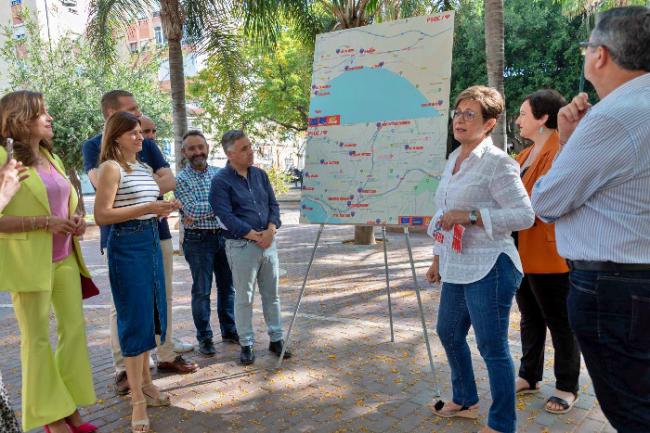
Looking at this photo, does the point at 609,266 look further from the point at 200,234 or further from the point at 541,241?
the point at 200,234

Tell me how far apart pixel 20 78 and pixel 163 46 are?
563 centimetres

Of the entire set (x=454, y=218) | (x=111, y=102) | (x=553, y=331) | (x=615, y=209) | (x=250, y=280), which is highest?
(x=111, y=102)

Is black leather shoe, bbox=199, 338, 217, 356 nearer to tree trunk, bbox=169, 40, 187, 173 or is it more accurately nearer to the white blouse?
the white blouse

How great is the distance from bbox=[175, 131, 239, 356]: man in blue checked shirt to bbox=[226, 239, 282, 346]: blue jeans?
0.32 metres

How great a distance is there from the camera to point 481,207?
282 centimetres

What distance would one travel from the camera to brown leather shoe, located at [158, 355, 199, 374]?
165 inches

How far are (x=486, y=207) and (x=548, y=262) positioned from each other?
31.5 inches

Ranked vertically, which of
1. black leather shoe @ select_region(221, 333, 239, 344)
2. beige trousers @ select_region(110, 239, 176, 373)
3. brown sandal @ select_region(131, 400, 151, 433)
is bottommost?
black leather shoe @ select_region(221, 333, 239, 344)

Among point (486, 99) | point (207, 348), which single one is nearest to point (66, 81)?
point (207, 348)

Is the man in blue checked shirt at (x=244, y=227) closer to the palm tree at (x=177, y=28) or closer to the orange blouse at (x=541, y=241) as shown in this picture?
the orange blouse at (x=541, y=241)

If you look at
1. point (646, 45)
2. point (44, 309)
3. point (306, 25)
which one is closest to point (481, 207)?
point (646, 45)

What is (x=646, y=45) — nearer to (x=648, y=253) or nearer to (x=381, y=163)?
(x=648, y=253)

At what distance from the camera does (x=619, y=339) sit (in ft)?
6.17

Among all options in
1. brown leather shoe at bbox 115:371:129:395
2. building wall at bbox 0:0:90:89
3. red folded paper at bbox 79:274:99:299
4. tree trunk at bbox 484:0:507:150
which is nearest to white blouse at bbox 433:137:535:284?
red folded paper at bbox 79:274:99:299
